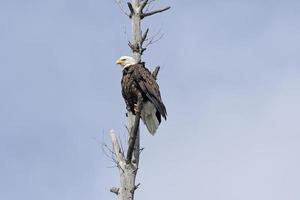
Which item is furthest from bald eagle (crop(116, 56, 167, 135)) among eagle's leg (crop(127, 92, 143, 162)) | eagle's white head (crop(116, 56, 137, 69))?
eagle's leg (crop(127, 92, 143, 162))

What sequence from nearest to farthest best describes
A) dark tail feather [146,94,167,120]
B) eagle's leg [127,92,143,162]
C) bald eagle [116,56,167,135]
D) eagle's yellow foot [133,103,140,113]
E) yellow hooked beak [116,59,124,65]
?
1. eagle's leg [127,92,143,162]
2. eagle's yellow foot [133,103,140,113]
3. dark tail feather [146,94,167,120]
4. bald eagle [116,56,167,135]
5. yellow hooked beak [116,59,124,65]

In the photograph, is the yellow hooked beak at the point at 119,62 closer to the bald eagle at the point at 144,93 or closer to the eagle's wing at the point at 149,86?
the bald eagle at the point at 144,93

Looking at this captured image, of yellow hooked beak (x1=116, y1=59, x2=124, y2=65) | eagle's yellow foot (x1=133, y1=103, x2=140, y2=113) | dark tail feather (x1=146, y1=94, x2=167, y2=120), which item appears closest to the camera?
eagle's yellow foot (x1=133, y1=103, x2=140, y2=113)

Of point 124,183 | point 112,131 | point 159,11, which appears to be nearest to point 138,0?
point 159,11

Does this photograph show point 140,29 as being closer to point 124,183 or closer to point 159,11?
point 159,11

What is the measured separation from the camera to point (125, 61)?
32.8ft

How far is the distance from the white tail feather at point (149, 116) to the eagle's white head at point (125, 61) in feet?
2.06

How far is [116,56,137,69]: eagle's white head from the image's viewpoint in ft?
31.4

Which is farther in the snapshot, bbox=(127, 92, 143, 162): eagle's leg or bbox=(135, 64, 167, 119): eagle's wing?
bbox=(135, 64, 167, 119): eagle's wing

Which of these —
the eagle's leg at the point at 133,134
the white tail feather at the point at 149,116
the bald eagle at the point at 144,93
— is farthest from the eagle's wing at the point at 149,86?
the eagle's leg at the point at 133,134

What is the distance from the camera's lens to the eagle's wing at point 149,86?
902 centimetres

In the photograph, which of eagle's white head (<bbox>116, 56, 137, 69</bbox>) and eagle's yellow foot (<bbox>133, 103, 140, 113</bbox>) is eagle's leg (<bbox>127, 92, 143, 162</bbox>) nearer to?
eagle's yellow foot (<bbox>133, 103, 140, 113</bbox>)

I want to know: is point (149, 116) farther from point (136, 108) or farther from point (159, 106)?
point (136, 108)

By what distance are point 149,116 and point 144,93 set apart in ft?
0.94
